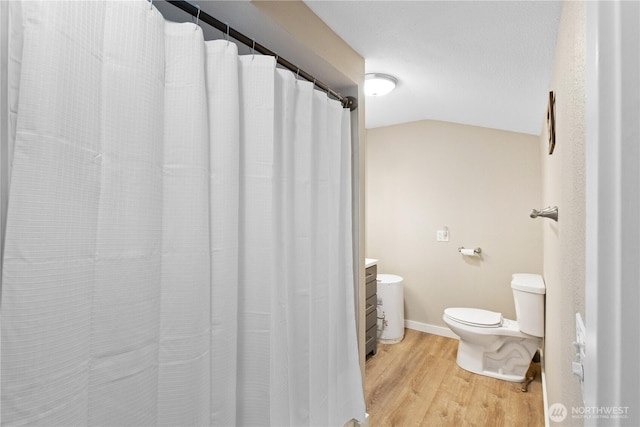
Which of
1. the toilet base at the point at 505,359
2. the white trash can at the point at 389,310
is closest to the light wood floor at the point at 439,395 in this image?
the toilet base at the point at 505,359

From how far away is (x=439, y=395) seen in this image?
7.45 feet

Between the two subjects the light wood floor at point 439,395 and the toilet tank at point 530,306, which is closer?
the light wood floor at point 439,395

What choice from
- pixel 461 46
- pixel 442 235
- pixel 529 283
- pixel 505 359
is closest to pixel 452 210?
pixel 442 235

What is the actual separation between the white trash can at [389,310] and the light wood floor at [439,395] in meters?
0.26

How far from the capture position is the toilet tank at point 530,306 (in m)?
2.33

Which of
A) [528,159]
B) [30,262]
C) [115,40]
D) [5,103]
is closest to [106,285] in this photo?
[30,262]

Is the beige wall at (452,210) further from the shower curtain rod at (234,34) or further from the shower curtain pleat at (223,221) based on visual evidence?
the shower curtain pleat at (223,221)

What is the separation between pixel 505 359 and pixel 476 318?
35 cm

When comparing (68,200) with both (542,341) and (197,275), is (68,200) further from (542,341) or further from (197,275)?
(542,341)

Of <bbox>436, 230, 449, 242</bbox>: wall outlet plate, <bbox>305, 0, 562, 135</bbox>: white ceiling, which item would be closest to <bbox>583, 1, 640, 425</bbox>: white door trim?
<bbox>305, 0, 562, 135</bbox>: white ceiling

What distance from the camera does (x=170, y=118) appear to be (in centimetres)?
95

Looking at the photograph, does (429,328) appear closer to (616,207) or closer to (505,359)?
(505,359)

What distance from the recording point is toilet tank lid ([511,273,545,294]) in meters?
2.32

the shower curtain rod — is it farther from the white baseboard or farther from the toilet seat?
the white baseboard
